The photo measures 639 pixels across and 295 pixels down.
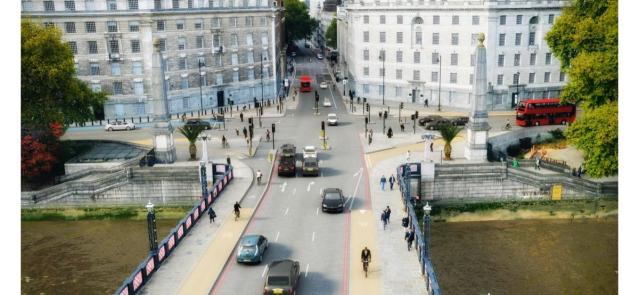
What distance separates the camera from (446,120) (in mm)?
71312

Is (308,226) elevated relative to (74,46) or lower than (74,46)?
lower

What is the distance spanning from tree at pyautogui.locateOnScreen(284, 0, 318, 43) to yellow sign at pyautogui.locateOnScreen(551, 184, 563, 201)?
11629 centimetres

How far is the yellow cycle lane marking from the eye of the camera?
3253cm

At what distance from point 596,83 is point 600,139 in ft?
19.3

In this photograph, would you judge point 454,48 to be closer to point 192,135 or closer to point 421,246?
point 192,135

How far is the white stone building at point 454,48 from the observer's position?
7706 centimetres

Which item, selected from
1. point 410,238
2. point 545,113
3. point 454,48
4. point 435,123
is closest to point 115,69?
point 435,123

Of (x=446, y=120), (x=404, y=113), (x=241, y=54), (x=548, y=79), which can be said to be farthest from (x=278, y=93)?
(x=548, y=79)

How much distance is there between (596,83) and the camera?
1906 inches

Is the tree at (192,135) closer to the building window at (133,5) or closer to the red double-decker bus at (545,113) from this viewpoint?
the building window at (133,5)

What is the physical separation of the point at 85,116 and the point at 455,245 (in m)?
37.8

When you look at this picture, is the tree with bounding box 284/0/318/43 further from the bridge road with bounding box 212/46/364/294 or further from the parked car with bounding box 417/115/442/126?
the bridge road with bounding box 212/46/364/294

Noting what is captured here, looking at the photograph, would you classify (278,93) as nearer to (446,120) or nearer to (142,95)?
(142,95)

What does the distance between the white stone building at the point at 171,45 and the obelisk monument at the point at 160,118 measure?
2142 cm
